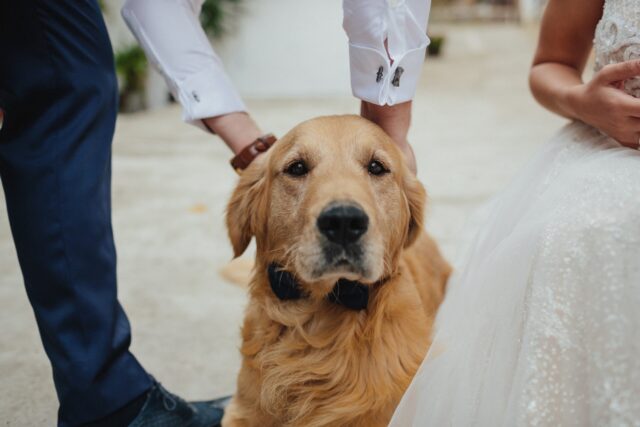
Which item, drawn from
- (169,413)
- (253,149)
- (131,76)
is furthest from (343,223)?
(131,76)

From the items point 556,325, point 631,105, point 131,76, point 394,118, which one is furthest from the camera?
point 131,76

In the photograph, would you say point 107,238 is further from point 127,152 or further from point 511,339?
point 127,152

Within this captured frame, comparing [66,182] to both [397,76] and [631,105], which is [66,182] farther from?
[631,105]

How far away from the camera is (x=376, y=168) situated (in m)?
1.79

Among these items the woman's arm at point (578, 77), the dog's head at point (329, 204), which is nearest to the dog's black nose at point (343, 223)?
the dog's head at point (329, 204)

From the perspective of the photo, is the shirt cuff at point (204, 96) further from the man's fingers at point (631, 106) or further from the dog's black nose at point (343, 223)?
the man's fingers at point (631, 106)

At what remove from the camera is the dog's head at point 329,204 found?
1535mm

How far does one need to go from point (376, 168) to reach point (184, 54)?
0.76 m

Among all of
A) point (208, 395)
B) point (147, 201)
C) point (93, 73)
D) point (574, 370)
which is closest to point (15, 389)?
point (208, 395)

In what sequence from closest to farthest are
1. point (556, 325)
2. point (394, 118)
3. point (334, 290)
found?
1. point (556, 325)
2. point (334, 290)
3. point (394, 118)

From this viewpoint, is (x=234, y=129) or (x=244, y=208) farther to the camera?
→ (x=234, y=129)

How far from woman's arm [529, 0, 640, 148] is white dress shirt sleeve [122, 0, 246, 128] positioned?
101cm

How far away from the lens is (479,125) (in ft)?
24.4

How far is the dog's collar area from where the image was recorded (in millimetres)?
1728
